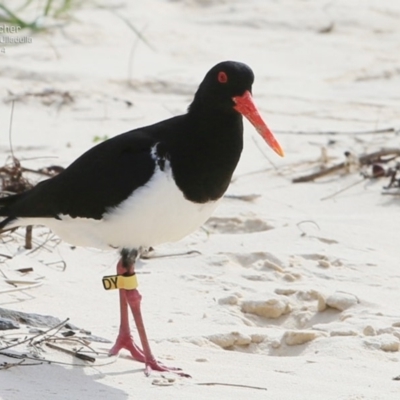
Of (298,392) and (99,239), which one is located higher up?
(99,239)

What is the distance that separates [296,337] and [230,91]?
1227 mm

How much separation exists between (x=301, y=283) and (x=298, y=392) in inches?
59.4

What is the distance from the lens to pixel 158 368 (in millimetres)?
5066

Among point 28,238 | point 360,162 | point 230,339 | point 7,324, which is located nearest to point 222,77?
point 230,339

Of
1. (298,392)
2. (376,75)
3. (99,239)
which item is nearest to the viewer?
(298,392)

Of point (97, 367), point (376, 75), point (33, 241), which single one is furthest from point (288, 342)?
point (376, 75)

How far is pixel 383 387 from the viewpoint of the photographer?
489cm

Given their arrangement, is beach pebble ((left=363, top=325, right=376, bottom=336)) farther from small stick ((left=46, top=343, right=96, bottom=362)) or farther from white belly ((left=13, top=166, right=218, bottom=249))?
small stick ((left=46, top=343, right=96, bottom=362))

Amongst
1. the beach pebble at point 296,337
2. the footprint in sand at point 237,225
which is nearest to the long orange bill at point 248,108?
the beach pebble at point 296,337

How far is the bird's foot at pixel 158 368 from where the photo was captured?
5020 millimetres

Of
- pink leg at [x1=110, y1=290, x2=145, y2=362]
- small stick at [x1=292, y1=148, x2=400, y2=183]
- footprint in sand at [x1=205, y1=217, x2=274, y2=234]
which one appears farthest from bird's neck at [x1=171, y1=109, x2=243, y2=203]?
small stick at [x1=292, y1=148, x2=400, y2=183]

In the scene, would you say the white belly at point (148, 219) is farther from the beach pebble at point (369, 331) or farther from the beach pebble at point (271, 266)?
the beach pebble at point (271, 266)

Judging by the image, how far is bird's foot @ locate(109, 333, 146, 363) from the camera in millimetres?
5336

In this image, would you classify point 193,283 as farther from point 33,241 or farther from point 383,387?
point 383,387
